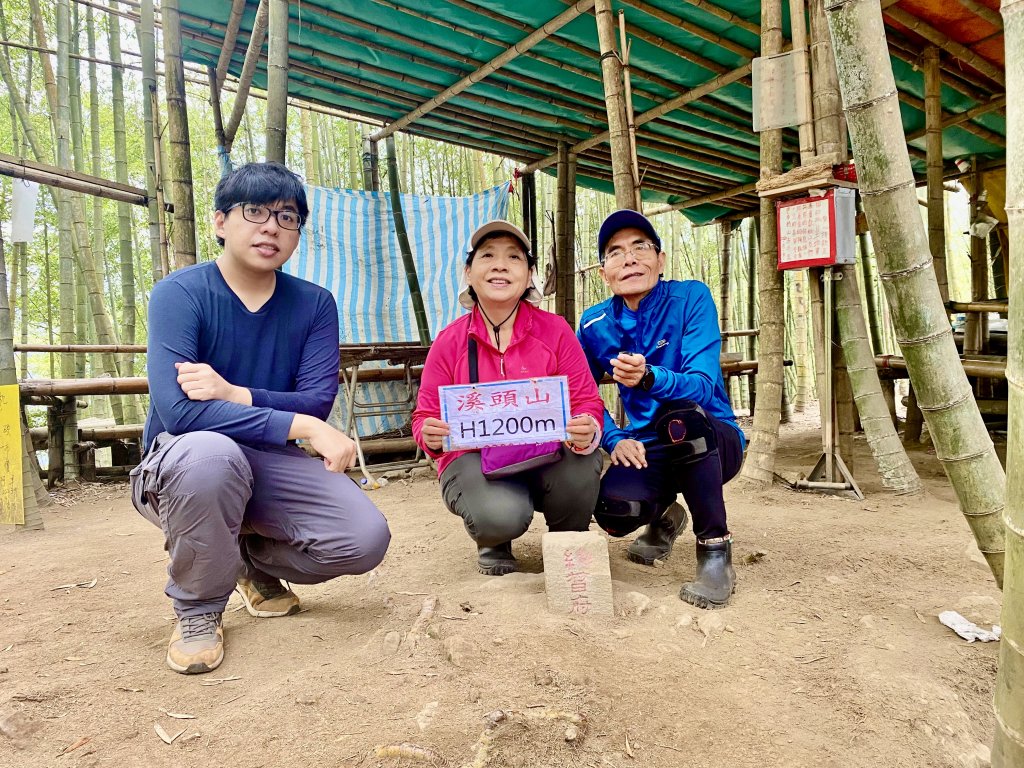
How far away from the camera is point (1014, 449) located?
0.86 metres

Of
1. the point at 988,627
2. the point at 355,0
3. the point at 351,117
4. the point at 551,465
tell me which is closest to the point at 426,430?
the point at 551,465

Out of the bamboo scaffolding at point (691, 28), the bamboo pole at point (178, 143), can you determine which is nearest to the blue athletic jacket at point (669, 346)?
the bamboo pole at point (178, 143)

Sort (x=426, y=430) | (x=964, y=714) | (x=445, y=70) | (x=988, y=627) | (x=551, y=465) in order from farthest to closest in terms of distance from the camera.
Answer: (x=445, y=70), (x=551, y=465), (x=426, y=430), (x=988, y=627), (x=964, y=714)

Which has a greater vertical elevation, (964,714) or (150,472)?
(150,472)

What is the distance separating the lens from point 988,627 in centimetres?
181

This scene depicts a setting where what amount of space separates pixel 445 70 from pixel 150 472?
14.1ft

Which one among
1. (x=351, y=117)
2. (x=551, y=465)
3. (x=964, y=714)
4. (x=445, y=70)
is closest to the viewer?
(x=964, y=714)

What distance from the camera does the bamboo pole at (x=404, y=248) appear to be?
21.0ft

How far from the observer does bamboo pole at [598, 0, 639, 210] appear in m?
3.85

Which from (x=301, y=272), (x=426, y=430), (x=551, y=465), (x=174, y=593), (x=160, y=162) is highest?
(x=160, y=162)

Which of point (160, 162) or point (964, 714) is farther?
point (160, 162)

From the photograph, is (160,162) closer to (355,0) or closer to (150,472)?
(355,0)

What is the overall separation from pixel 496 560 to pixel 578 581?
620 millimetres

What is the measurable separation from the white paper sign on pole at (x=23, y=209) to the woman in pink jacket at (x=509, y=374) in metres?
2.82
